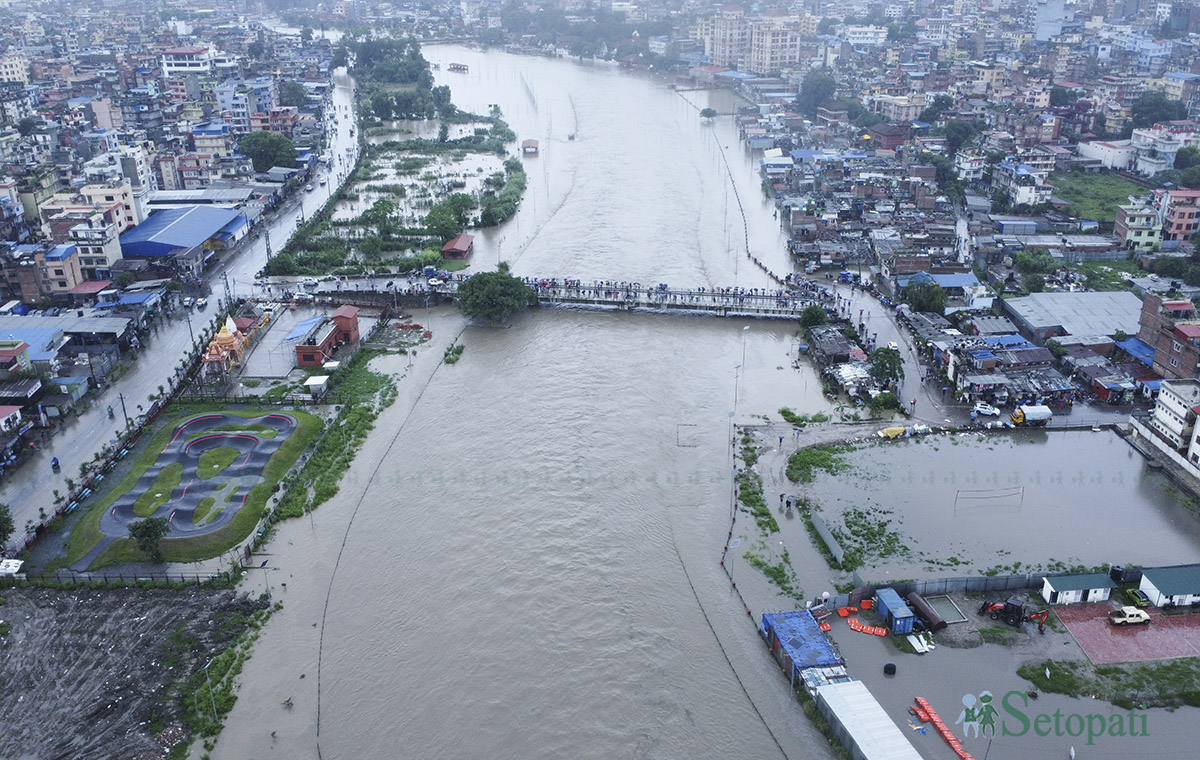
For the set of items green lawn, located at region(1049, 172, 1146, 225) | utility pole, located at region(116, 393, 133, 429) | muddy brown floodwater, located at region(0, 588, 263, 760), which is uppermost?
green lawn, located at region(1049, 172, 1146, 225)

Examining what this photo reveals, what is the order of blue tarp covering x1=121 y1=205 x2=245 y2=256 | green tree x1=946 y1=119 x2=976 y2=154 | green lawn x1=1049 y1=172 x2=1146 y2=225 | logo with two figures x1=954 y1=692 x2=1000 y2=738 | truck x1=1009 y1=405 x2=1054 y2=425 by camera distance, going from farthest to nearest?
1. green tree x1=946 y1=119 x2=976 y2=154
2. green lawn x1=1049 y1=172 x2=1146 y2=225
3. blue tarp covering x1=121 y1=205 x2=245 y2=256
4. truck x1=1009 y1=405 x2=1054 y2=425
5. logo with two figures x1=954 y1=692 x2=1000 y2=738

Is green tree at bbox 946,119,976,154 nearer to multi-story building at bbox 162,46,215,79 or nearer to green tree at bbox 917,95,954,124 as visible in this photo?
green tree at bbox 917,95,954,124

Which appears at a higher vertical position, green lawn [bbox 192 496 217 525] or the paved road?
the paved road

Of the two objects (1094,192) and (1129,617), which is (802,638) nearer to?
(1129,617)

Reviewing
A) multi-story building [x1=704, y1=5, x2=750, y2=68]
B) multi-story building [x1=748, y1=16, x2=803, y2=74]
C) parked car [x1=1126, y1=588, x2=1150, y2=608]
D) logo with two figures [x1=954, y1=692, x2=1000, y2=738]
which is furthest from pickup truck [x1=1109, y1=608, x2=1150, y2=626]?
multi-story building [x1=704, y1=5, x2=750, y2=68]

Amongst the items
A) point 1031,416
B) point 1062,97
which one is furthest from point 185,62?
point 1031,416

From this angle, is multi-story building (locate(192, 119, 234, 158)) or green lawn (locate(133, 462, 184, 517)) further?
multi-story building (locate(192, 119, 234, 158))

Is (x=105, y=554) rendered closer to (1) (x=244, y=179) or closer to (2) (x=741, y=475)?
(2) (x=741, y=475)
